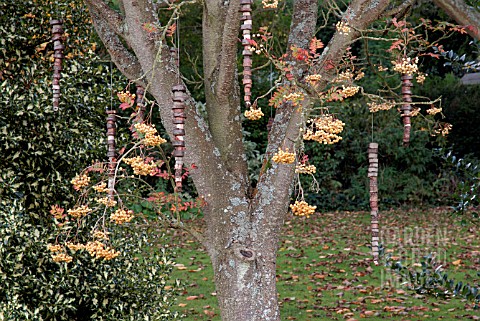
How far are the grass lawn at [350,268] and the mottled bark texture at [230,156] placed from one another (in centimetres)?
263

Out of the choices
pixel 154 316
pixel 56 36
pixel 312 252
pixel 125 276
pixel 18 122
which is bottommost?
pixel 312 252

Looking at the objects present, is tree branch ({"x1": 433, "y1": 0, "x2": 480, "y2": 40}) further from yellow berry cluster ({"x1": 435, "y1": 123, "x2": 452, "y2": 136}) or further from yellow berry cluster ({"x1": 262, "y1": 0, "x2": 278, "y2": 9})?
yellow berry cluster ({"x1": 262, "y1": 0, "x2": 278, "y2": 9})

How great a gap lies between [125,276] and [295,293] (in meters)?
2.95

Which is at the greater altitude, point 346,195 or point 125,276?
point 125,276

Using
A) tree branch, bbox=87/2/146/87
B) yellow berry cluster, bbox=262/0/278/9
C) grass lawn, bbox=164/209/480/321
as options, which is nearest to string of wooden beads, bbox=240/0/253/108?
yellow berry cluster, bbox=262/0/278/9

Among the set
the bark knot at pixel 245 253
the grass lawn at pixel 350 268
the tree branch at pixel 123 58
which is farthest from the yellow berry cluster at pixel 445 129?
the grass lawn at pixel 350 268

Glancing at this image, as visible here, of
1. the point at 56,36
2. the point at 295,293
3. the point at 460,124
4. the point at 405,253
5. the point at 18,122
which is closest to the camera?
the point at 56,36

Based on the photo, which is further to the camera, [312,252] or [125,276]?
[312,252]

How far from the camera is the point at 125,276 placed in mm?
4875

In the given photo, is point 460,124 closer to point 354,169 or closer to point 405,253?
point 354,169

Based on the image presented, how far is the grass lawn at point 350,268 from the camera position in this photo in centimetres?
661

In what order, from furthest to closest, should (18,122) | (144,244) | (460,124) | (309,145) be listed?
(460,124)
(309,145)
(144,244)
(18,122)

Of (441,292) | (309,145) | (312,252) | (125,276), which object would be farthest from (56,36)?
(309,145)

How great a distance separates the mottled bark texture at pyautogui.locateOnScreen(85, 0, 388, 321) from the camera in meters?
3.80
